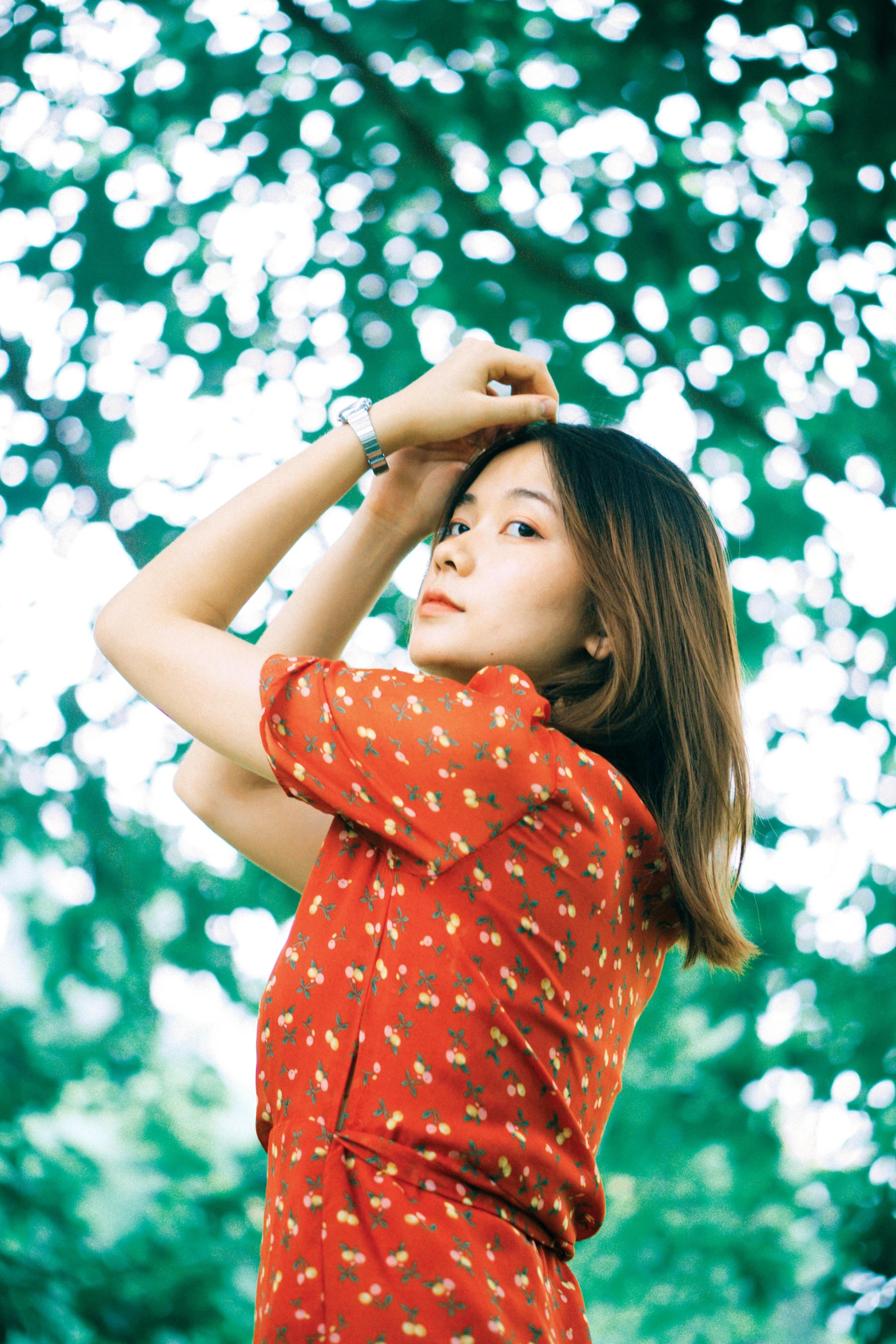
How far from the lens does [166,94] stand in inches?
61.9

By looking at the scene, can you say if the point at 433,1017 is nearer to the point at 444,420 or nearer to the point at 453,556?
the point at 453,556

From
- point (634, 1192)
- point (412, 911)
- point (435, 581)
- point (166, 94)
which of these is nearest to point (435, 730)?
point (412, 911)

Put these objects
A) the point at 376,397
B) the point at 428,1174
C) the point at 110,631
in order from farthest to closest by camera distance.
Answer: the point at 376,397 < the point at 110,631 < the point at 428,1174

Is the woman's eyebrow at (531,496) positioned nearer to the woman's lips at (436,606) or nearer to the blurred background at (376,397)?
the woman's lips at (436,606)

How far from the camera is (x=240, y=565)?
0.90 meters

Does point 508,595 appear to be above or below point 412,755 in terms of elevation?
above

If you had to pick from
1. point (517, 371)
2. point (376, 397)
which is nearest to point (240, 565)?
point (517, 371)

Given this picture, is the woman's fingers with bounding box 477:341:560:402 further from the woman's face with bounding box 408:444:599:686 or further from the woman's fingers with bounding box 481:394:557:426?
the woman's face with bounding box 408:444:599:686

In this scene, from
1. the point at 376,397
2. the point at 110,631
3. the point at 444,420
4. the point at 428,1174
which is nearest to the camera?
the point at 428,1174

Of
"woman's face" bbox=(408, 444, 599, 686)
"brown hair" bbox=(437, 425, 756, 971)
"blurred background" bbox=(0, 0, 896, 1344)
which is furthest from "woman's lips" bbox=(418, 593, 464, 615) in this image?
"blurred background" bbox=(0, 0, 896, 1344)

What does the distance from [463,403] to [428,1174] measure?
67cm

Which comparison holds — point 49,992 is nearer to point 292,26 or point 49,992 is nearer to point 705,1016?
point 705,1016

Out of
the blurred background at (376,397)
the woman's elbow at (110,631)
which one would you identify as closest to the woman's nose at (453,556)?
the woman's elbow at (110,631)

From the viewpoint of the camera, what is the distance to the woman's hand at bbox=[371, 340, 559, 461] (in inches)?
37.8
